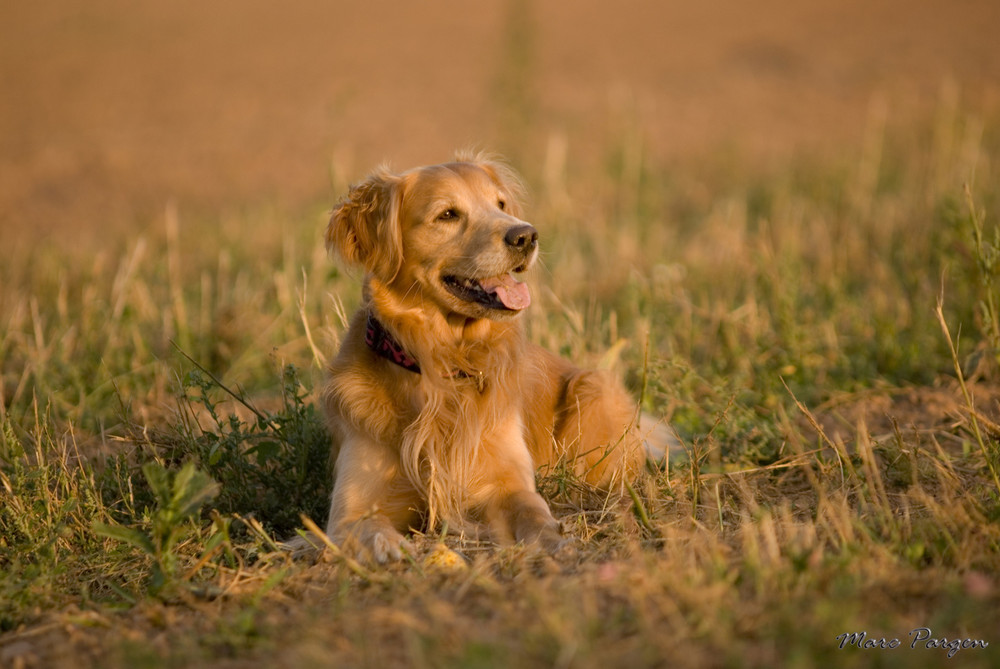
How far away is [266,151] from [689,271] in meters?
10.3

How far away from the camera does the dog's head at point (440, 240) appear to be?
3.21 metres

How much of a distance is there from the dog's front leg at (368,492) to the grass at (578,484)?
0.21 meters

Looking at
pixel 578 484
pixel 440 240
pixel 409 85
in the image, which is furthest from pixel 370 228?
pixel 409 85

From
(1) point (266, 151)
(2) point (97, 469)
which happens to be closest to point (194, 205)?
(1) point (266, 151)

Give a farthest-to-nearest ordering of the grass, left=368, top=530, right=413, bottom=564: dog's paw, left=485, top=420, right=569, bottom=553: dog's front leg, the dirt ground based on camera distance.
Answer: the dirt ground
left=485, top=420, right=569, bottom=553: dog's front leg
left=368, top=530, right=413, bottom=564: dog's paw
the grass

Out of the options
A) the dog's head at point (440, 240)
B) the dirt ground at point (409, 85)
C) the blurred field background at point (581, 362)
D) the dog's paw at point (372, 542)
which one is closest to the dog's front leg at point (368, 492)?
the dog's paw at point (372, 542)

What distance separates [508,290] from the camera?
3.23 metres

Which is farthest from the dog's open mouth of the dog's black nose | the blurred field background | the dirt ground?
the dirt ground

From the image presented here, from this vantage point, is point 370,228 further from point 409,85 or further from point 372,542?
point 409,85

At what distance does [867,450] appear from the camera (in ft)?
9.61

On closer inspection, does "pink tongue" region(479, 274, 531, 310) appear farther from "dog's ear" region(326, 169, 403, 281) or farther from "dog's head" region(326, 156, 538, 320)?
"dog's ear" region(326, 169, 403, 281)

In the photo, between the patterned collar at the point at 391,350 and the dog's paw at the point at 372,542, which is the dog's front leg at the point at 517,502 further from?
the dog's paw at the point at 372,542

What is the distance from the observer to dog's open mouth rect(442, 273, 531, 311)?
3197 millimetres

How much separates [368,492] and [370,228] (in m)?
1.02
